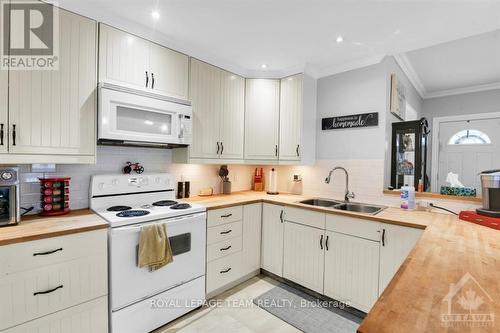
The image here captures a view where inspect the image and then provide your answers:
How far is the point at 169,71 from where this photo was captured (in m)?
2.31

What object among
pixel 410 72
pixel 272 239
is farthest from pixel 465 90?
pixel 272 239

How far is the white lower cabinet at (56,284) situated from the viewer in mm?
1320

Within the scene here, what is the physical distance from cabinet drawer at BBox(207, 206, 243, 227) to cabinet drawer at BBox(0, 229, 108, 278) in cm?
90

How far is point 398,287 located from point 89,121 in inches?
86.0

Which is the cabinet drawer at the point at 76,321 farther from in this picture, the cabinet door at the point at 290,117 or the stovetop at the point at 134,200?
the cabinet door at the point at 290,117

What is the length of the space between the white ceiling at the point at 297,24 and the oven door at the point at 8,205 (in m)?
1.33

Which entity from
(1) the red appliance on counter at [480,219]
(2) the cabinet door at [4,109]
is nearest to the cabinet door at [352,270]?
(1) the red appliance on counter at [480,219]

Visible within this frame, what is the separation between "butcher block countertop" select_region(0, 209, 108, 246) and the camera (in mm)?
1354

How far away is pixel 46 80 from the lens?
1.66 meters

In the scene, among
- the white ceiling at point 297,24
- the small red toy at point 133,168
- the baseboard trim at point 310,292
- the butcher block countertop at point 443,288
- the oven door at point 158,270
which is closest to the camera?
the butcher block countertop at point 443,288

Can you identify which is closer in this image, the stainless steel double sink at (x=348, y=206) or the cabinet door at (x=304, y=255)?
the cabinet door at (x=304, y=255)

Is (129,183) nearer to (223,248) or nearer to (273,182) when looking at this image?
(223,248)

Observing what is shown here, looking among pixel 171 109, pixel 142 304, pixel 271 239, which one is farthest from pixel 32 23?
pixel 271 239

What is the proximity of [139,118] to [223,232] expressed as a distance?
4.33 feet
